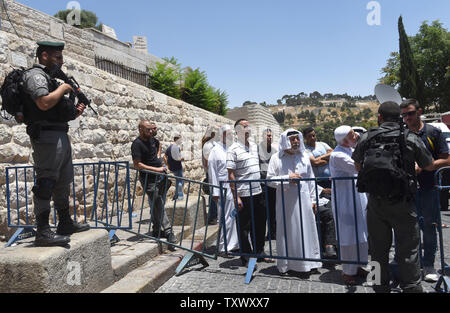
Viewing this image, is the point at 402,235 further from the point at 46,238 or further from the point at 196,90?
the point at 196,90

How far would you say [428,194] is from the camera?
11.9 feet

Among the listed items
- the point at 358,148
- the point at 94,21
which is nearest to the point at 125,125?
the point at 358,148

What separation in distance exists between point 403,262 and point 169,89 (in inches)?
389

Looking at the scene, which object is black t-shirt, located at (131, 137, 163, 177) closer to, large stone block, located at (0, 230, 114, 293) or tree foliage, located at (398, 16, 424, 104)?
large stone block, located at (0, 230, 114, 293)

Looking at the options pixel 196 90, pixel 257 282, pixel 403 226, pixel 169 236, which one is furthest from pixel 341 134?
pixel 196 90

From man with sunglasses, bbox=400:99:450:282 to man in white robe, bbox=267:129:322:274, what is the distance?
1121 mm

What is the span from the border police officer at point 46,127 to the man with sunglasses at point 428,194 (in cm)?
340

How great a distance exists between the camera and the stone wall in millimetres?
4477

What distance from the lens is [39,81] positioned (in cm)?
266

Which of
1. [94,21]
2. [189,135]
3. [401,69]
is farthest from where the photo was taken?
[94,21]

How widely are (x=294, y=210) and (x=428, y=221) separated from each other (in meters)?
1.40

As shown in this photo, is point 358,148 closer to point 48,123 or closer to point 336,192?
point 336,192

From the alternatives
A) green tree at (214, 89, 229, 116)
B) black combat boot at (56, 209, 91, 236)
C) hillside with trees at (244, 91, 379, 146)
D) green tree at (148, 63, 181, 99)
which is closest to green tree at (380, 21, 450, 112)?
green tree at (214, 89, 229, 116)

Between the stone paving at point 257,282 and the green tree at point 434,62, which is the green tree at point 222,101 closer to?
the stone paving at point 257,282
